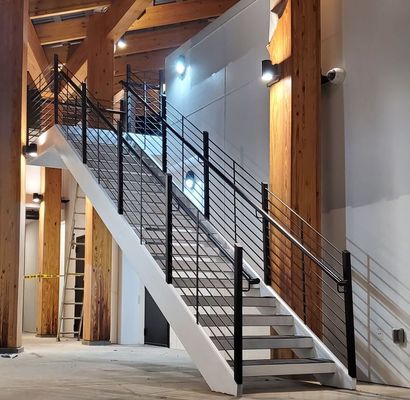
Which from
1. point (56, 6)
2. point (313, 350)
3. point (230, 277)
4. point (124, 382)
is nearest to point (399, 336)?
point (313, 350)

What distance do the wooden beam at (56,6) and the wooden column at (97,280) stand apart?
10.1 feet

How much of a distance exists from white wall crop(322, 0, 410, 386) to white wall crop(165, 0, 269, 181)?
50.5 inches

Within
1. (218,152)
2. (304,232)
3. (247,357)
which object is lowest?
(247,357)

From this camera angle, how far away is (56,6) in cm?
1046

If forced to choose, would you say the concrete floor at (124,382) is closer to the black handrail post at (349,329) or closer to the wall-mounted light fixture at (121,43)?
the black handrail post at (349,329)

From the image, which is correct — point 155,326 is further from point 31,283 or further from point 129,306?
point 31,283

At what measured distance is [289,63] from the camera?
6520mm

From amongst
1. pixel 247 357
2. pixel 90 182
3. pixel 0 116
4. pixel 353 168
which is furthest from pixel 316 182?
pixel 0 116

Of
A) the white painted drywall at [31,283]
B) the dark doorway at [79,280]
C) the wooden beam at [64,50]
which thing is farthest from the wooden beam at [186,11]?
the white painted drywall at [31,283]

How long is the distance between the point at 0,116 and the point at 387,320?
5548mm

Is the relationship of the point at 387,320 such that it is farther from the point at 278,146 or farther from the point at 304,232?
the point at 278,146

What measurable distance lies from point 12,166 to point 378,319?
5.08 m

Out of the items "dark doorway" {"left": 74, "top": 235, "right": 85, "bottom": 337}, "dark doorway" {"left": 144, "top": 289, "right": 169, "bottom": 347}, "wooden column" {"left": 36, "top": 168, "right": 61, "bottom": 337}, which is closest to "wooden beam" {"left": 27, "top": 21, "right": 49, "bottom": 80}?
"wooden column" {"left": 36, "top": 168, "right": 61, "bottom": 337}

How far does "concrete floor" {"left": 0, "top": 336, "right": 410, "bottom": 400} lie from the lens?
491cm
